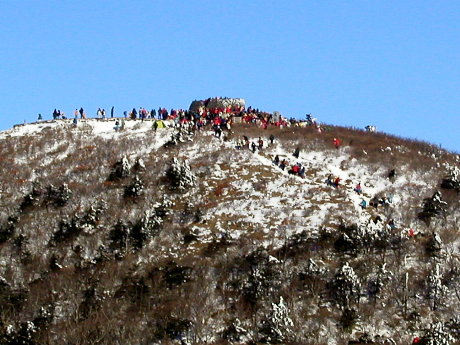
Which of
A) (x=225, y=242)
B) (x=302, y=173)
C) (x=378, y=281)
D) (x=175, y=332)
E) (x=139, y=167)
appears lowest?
(x=175, y=332)

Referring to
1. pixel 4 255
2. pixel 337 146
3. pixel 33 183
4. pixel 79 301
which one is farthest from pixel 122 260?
pixel 337 146

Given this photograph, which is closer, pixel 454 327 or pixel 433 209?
pixel 454 327

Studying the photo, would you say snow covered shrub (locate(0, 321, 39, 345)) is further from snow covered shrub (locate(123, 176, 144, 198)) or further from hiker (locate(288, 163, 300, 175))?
hiker (locate(288, 163, 300, 175))

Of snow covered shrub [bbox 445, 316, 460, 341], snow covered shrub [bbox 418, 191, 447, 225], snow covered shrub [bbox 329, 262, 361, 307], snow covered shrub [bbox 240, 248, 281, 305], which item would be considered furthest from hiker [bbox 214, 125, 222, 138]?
snow covered shrub [bbox 445, 316, 460, 341]

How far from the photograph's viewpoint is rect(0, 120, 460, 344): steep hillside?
192 ft

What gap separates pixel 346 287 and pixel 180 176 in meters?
20.4

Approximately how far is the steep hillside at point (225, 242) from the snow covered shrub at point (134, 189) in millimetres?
104

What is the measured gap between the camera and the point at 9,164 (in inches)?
3219

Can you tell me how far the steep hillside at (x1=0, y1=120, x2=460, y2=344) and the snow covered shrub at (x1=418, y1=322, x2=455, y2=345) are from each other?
0.13 metres

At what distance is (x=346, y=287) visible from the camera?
6028 centimetres

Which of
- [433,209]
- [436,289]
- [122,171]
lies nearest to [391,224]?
[433,209]

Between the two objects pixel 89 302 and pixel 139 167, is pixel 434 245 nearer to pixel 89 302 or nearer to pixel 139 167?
pixel 89 302

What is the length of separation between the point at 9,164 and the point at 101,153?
879 cm

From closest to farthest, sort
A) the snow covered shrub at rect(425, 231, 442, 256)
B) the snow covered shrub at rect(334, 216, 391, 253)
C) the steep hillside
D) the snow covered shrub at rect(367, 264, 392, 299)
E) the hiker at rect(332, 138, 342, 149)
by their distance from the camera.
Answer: the steep hillside < the snow covered shrub at rect(367, 264, 392, 299) < the snow covered shrub at rect(425, 231, 442, 256) < the snow covered shrub at rect(334, 216, 391, 253) < the hiker at rect(332, 138, 342, 149)
